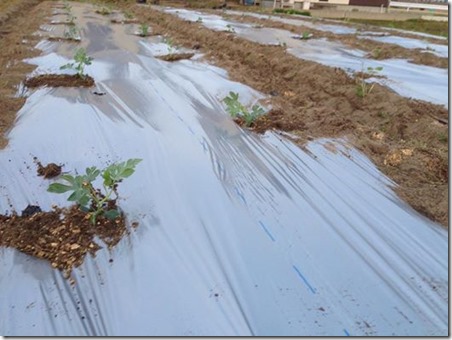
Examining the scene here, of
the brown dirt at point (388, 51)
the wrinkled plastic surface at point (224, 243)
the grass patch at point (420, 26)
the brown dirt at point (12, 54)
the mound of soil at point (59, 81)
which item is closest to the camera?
the wrinkled plastic surface at point (224, 243)

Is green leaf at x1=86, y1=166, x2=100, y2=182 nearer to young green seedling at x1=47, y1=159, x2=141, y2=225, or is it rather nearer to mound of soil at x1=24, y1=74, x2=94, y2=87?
young green seedling at x1=47, y1=159, x2=141, y2=225

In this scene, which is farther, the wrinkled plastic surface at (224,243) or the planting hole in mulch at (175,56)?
the planting hole in mulch at (175,56)

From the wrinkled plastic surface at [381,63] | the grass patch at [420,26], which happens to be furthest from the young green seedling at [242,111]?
the grass patch at [420,26]

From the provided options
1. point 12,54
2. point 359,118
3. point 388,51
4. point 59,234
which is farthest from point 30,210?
point 388,51

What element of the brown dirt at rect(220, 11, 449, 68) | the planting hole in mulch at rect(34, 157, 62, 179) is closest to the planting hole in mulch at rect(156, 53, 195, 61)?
the brown dirt at rect(220, 11, 449, 68)

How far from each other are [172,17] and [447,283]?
465 inches

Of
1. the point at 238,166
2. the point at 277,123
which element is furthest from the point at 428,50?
the point at 238,166

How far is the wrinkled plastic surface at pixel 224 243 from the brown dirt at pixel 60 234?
0.06 metres

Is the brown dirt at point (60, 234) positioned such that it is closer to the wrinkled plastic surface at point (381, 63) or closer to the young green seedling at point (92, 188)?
the young green seedling at point (92, 188)

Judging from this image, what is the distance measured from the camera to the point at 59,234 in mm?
1933

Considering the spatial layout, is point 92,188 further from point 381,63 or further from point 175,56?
point 381,63

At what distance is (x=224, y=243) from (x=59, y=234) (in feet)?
3.00

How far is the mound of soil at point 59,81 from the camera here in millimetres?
4242

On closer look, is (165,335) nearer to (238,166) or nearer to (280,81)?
(238,166)
